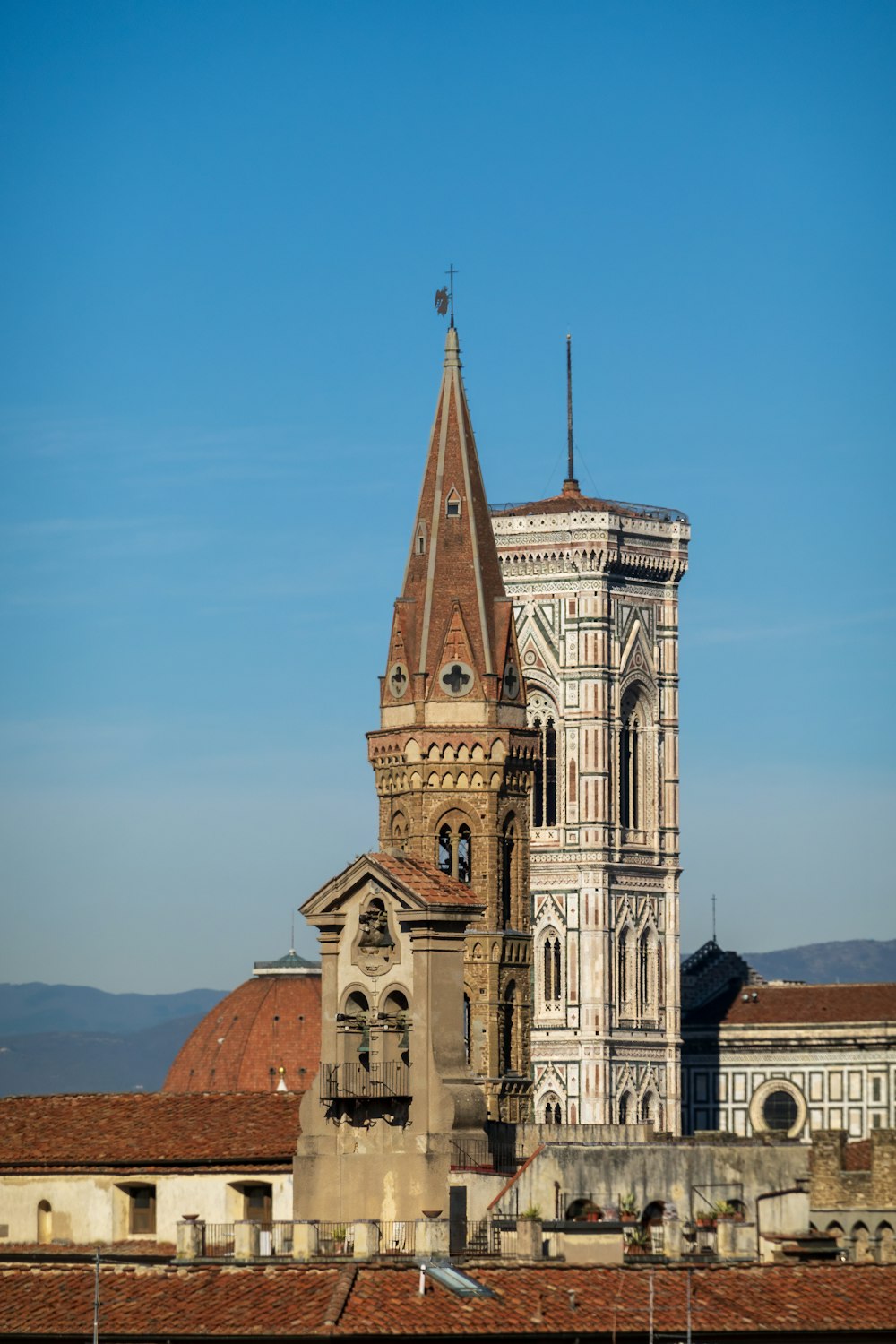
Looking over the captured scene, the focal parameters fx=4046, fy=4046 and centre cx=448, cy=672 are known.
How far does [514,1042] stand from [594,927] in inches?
2059

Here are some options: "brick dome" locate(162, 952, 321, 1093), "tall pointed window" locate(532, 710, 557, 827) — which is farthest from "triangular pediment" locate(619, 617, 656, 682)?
"brick dome" locate(162, 952, 321, 1093)

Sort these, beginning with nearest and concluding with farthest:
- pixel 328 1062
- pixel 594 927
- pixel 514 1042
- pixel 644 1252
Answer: pixel 644 1252 < pixel 328 1062 < pixel 514 1042 < pixel 594 927

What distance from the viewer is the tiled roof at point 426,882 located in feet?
274

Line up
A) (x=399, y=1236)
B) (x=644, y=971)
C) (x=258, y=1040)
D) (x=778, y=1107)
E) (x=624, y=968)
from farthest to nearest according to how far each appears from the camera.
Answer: (x=778, y=1107)
(x=644, y=971)
(x=624, y=968)
(x=258, y=1040)
(x=399, y=1236)

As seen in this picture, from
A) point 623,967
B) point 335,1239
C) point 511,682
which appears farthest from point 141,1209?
point 623,967

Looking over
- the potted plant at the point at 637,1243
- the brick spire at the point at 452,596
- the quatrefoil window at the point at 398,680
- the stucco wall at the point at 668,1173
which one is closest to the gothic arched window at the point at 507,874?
the brick spire at the point at 452,596

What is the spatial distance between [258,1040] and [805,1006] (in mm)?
35536

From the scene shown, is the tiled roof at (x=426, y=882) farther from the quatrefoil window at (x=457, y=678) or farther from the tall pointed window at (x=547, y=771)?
the tall pointed window at (x=547, y=771)

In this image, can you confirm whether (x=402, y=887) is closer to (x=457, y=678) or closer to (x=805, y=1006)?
(x=457, y=678)

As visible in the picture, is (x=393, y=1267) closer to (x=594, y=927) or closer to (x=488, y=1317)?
(x=488, y=1317)

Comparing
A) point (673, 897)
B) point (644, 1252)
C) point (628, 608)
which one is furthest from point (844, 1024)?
point (644, 1252)

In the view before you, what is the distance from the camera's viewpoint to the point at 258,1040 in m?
147

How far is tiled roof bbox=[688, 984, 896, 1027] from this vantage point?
6791 inches

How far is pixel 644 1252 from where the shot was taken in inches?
2950
